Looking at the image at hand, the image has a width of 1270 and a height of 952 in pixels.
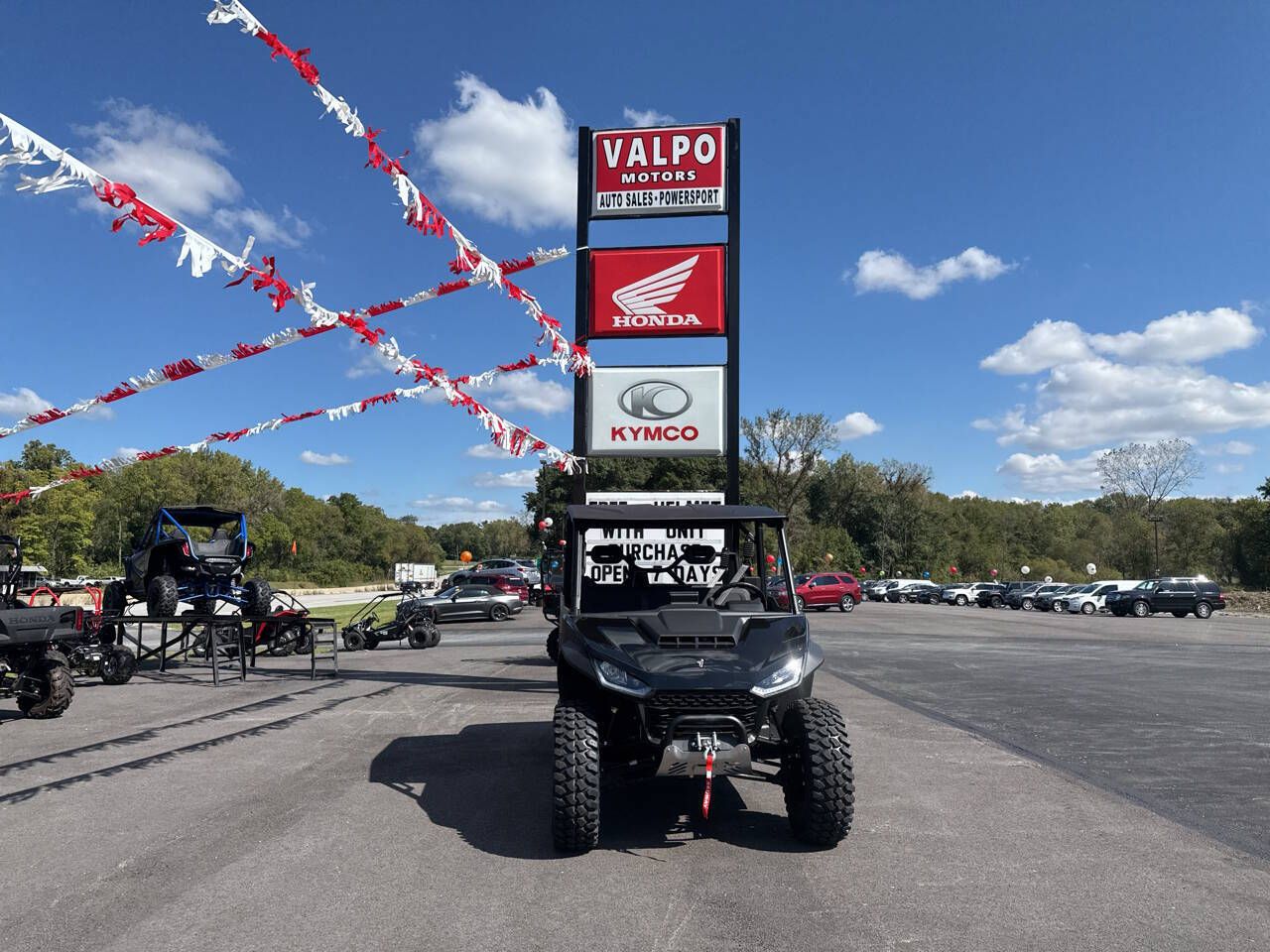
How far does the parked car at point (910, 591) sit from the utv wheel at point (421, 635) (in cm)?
4294

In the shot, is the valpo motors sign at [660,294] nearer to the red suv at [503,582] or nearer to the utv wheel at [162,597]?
the utv wheel at [162,597]

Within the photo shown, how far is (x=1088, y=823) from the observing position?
5.64 m

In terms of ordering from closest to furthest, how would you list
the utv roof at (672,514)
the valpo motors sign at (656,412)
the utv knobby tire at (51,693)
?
the utv roof at (672,514), the utv knobby tire at (51,693), the valpo motors sign at (656,412)

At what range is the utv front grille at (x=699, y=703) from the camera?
4910 millimetres

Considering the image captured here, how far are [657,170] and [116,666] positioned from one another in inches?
439

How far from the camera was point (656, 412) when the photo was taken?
1315 cm

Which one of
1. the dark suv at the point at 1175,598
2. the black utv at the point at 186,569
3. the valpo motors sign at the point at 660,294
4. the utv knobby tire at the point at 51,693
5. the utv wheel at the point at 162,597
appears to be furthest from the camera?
the dark suv at the point at 1175,598

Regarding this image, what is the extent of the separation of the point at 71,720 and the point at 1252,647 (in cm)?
2371

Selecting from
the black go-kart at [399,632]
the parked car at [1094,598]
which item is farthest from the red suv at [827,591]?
the black go-kart at [399,632]

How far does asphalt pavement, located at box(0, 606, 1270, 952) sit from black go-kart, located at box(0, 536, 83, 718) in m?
0.33

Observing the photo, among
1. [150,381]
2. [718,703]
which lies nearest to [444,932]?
[718,703]

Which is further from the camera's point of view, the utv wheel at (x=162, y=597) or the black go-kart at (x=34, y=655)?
the utv wheel at (x=162, y=597)

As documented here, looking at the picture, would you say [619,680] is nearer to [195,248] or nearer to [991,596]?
[195,248]

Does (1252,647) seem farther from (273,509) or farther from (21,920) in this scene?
(273,509)
